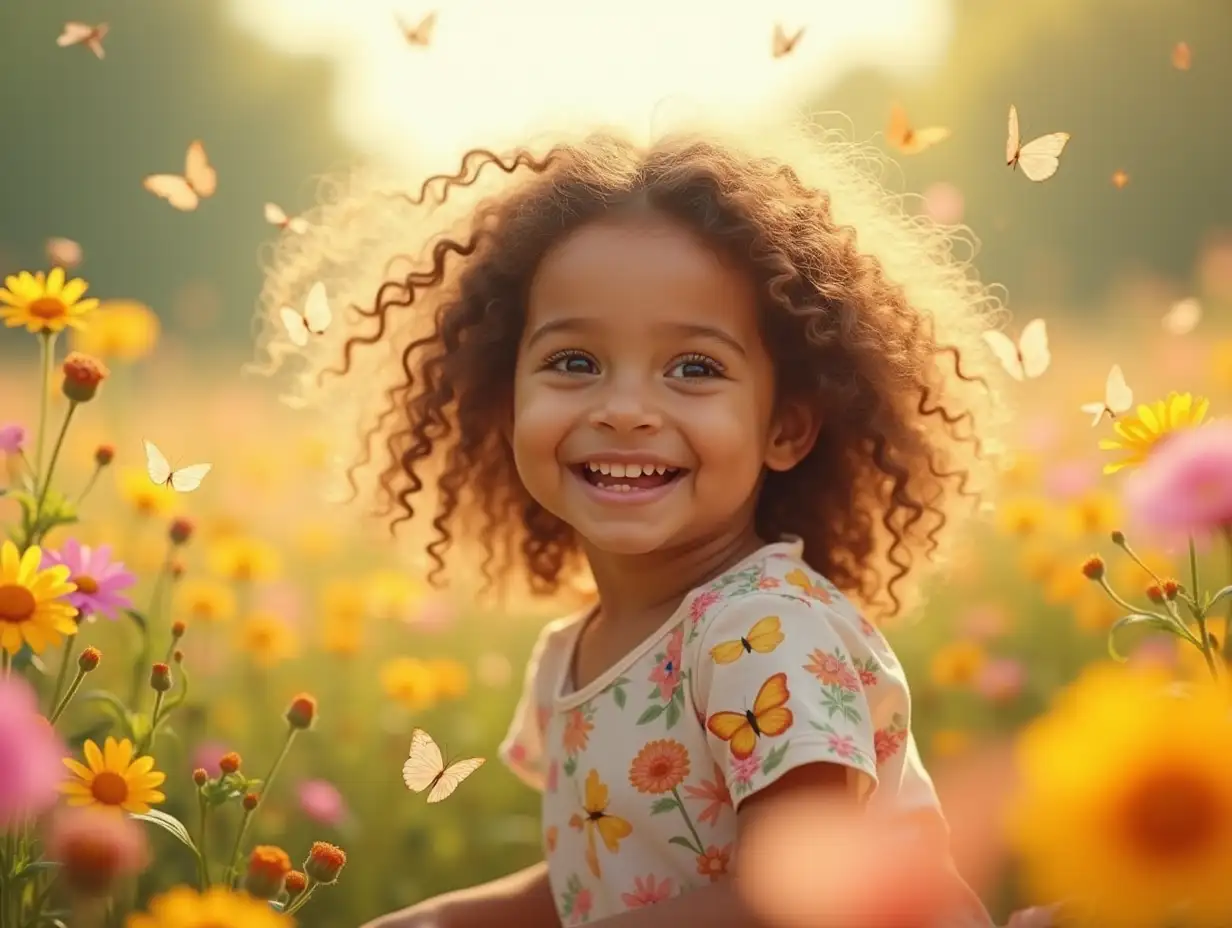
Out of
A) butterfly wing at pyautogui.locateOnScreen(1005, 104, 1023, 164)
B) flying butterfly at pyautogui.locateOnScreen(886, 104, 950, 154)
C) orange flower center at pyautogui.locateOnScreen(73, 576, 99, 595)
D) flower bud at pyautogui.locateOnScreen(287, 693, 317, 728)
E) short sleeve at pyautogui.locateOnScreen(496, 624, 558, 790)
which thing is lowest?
short sleeve at pyautogui.locateOnScreen(496, 624, 558, 790)

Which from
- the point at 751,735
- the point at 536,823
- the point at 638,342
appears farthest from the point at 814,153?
the point at 536,823

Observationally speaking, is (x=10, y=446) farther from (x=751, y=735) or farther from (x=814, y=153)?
(x=814, y=153)

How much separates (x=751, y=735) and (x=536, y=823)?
3.24ft

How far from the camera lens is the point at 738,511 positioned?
152cm

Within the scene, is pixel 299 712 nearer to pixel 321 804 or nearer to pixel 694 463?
pixel 694 463

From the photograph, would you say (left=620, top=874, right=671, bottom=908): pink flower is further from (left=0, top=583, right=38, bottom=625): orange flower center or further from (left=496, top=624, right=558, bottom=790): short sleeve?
(left=0, top=583, right=38, bottom=625): orange flower center

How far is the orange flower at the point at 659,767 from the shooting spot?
1.33m

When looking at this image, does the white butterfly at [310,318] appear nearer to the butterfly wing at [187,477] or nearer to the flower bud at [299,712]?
the butterfly wing at [187,477]

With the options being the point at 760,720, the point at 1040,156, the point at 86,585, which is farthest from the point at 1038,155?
the point at 86,585

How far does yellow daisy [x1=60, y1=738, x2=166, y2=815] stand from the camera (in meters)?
1.13

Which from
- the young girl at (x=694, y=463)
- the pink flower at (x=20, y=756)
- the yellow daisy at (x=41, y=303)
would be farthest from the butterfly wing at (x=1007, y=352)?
the pink flower at (x=20, y=756)

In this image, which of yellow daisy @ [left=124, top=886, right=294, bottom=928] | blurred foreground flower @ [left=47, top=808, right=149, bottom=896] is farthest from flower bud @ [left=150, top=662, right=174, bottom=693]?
yellow daisy @ [left=124, top=886, right=294, bottom=928]

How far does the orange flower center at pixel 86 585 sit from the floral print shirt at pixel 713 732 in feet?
1.55

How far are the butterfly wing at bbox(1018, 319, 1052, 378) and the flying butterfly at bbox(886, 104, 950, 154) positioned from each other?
0.70ft
